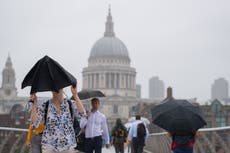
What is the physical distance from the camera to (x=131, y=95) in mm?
126812

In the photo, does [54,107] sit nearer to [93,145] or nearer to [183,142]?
[183,142]

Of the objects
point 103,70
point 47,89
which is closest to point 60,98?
point 47,89

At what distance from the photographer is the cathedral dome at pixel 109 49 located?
128 meters

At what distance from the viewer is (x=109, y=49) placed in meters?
130

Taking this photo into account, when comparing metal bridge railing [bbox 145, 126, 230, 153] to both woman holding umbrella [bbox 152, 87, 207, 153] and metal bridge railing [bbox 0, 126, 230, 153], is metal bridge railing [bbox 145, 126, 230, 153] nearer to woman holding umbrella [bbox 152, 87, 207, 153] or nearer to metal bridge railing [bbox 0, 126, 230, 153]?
metal bridge railing [bbox 0, 126, 230, 153]

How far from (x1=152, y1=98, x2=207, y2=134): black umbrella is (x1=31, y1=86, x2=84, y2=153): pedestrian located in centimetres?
129

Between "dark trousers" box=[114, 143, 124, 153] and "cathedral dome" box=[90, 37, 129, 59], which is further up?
"cathedral dome" box=[90, 37, 129, 59]

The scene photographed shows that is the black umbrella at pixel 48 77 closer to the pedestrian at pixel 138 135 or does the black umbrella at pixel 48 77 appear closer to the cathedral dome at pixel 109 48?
the pedestrian at pixel 138 135

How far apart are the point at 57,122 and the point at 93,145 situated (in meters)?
3.10

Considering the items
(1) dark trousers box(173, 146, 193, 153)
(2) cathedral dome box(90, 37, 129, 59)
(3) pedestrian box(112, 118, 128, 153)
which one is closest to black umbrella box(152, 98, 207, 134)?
(1) dark trousers box(173, 146, 193, 153)

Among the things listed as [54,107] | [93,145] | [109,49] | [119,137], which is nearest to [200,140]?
[93,145]

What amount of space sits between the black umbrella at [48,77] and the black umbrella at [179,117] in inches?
58.5

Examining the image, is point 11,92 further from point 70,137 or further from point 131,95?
point 70,137

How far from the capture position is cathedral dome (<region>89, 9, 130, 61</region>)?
128000 mm
